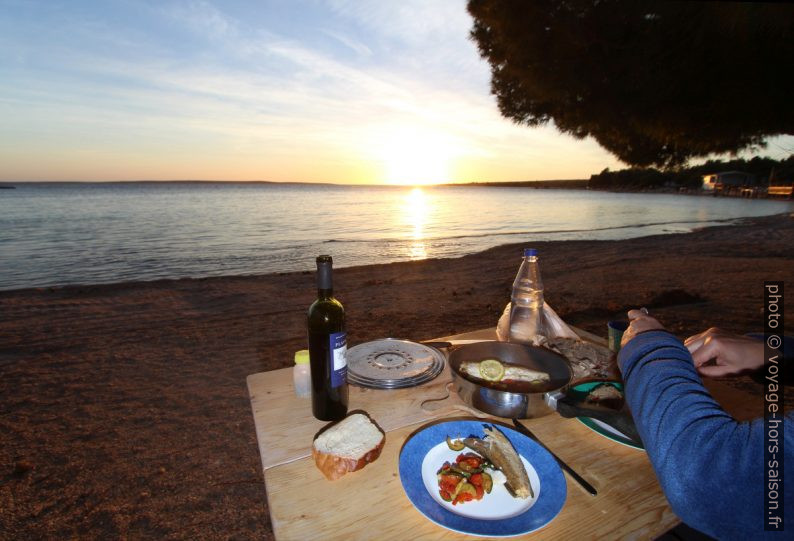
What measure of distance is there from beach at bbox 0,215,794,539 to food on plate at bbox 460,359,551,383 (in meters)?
2.05

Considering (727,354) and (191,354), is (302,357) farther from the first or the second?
(191,354)

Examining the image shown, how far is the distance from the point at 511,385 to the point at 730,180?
94.3m

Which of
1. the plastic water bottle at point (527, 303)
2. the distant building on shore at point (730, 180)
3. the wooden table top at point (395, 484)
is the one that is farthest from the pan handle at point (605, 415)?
the distant building on shore at point (730, 180)

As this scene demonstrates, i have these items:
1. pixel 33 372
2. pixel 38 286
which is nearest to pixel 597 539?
pixel 33 372

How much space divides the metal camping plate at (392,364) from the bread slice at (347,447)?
35 centimetres

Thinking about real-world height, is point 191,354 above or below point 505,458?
below

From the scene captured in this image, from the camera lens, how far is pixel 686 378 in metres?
1.09

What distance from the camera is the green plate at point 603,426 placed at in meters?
1.35

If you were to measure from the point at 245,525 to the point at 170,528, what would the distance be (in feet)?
1.61

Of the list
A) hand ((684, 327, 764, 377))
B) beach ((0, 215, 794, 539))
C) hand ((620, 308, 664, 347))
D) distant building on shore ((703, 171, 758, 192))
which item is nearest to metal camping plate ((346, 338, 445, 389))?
hand ((620, 308, 664, 347))

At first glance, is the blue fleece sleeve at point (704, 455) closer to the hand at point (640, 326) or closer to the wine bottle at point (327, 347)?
the hand at point (640, 326)

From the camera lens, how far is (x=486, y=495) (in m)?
1.11

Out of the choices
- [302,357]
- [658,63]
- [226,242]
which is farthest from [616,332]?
[226,242]

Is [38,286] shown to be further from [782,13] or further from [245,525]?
[782,13]
